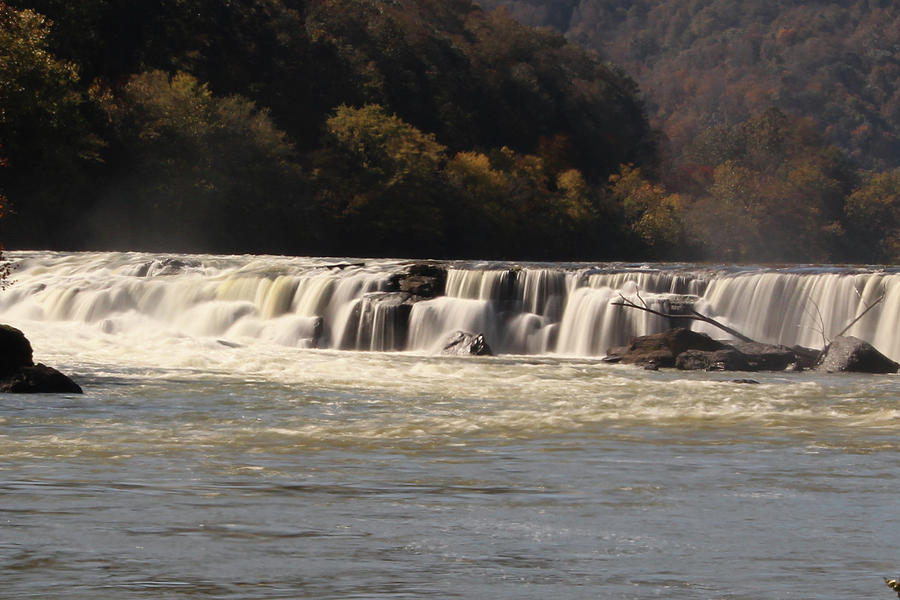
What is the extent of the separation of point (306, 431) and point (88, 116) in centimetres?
4771

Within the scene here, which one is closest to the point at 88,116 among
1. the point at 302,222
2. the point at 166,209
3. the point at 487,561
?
the point at 166,209

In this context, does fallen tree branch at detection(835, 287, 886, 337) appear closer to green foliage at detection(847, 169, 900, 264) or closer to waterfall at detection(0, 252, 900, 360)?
waterfall at detection(0, 252, 900, 360)

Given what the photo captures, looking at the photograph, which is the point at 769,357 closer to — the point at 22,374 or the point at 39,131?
the point at 22,374

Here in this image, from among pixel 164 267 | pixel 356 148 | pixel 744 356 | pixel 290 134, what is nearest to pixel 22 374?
pixel 744 356

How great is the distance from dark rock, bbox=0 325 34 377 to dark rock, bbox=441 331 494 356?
13962 millimetres

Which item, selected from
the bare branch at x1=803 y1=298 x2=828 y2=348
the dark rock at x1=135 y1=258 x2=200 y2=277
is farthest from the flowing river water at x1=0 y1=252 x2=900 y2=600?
the dark rock at x1=135 y1=258 x2=200 y2=277

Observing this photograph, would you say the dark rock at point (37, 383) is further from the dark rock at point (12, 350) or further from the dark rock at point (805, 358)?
the dark rock at point (805, 358)

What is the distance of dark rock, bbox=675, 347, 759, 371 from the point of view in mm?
31188

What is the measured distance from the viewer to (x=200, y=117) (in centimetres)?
6712

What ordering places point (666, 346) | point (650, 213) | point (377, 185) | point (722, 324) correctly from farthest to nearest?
point (650, 213) < point (377, 185) < point (722, 324) < point (666, 346)

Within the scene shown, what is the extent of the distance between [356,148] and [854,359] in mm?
49077

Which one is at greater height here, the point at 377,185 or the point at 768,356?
the point at 377,185

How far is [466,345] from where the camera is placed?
36.2 metres

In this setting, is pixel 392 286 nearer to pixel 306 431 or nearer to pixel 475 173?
pixel 306 431
